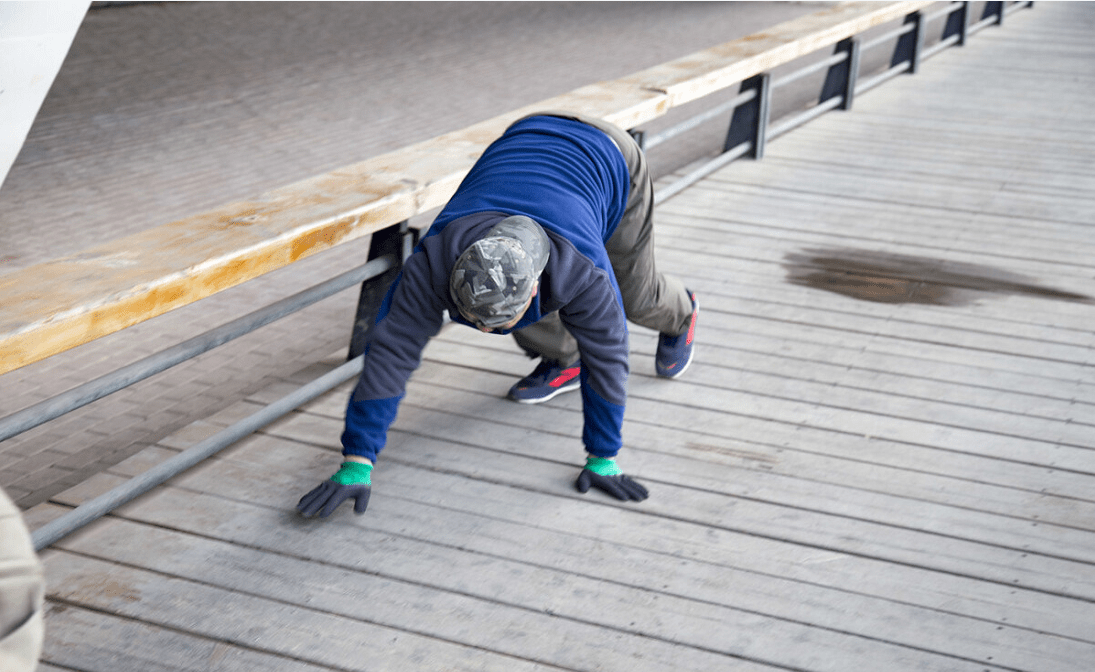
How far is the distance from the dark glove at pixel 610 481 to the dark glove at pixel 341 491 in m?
0.58

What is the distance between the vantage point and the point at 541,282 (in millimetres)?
2486

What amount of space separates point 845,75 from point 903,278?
3341 mm

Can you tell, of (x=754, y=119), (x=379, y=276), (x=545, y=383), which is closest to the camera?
(x=545, y=383)

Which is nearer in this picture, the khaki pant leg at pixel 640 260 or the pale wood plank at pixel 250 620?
the pale wood plank at pixel 250 620

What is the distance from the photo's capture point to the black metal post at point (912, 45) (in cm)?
824

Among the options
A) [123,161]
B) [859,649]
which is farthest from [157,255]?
[123,161]

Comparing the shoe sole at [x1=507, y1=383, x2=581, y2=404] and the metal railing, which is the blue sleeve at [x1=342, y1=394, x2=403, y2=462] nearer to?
the metal railing

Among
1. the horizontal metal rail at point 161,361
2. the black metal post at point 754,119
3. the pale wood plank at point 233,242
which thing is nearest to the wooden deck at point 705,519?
the horizontal metal rail at point 161,361

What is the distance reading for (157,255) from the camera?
2492mm

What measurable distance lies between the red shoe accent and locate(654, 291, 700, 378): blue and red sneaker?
0.97 ft

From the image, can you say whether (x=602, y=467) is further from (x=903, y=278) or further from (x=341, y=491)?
(x=903, y=278)

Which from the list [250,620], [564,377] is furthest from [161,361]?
[564,377]

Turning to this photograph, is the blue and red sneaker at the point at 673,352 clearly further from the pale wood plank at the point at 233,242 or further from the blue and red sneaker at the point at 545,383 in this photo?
the pale wood plank at the point at 233,242

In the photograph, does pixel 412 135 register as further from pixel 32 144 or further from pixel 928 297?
pixel 928 297
